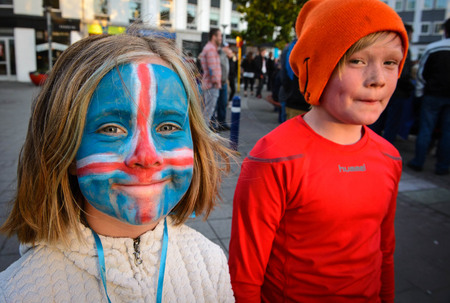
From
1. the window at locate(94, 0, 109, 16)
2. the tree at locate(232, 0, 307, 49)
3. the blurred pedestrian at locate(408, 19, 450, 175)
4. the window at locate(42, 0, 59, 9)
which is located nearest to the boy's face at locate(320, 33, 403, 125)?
the blurred pedestrian at locate(408, 19, 450, 175)

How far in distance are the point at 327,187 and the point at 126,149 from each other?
0.79 m

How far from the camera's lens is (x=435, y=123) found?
17.9ft

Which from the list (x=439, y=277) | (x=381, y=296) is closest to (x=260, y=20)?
A: (x=439, y=277)

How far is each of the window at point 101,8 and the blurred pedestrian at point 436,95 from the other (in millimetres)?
21430

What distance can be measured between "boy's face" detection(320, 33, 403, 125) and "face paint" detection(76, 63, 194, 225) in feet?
2.36

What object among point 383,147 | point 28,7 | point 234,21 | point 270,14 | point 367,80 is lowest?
point 383,147

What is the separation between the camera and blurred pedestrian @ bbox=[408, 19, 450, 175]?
514cm

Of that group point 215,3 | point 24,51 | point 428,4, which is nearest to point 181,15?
point 215,3

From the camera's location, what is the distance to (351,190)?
1396mm

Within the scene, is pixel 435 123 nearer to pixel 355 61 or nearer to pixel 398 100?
pixel 398 100

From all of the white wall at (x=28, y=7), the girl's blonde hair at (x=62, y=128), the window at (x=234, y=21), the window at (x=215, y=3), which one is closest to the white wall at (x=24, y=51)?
the white wall at (x=28, y=7)

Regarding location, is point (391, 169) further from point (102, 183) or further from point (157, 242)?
point (102, 183)

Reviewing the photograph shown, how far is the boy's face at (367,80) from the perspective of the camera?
1328 millimetres

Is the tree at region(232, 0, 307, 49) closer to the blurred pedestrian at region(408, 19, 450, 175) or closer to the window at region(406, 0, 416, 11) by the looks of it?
the blurred pedestrian at region(408, 19, 450, 175)
